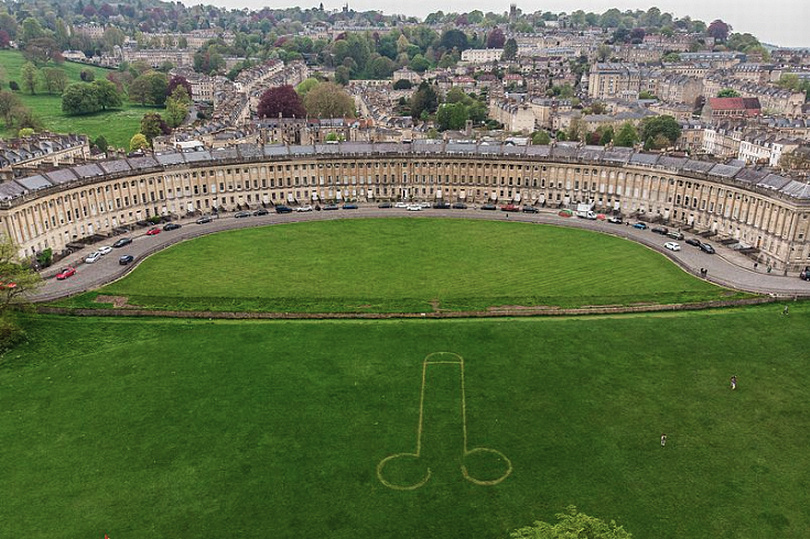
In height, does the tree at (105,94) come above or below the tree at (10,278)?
above

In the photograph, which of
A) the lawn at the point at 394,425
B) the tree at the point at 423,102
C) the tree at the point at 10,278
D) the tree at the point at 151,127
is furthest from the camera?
the tree at the point at 423,102

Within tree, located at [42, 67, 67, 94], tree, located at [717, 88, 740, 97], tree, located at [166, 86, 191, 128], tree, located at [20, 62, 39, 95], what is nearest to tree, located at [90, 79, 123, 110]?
tree, located at [166, 86, 191, 128]

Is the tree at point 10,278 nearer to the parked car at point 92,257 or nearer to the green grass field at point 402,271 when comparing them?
the green grass field at point 402,271

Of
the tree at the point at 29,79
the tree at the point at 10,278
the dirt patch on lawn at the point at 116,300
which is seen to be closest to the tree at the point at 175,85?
the tree at the point at 29,79

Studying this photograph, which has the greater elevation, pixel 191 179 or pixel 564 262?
pixel 191 179

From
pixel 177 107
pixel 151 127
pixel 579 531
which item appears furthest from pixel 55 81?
pixel 579 531

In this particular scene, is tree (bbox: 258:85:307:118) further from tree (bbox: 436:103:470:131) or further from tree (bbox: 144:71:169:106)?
tree (bbox: 144:71:169:106)

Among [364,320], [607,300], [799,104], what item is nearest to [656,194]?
[607,300]

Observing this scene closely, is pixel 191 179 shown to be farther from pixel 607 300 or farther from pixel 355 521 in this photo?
pixel 355 521
